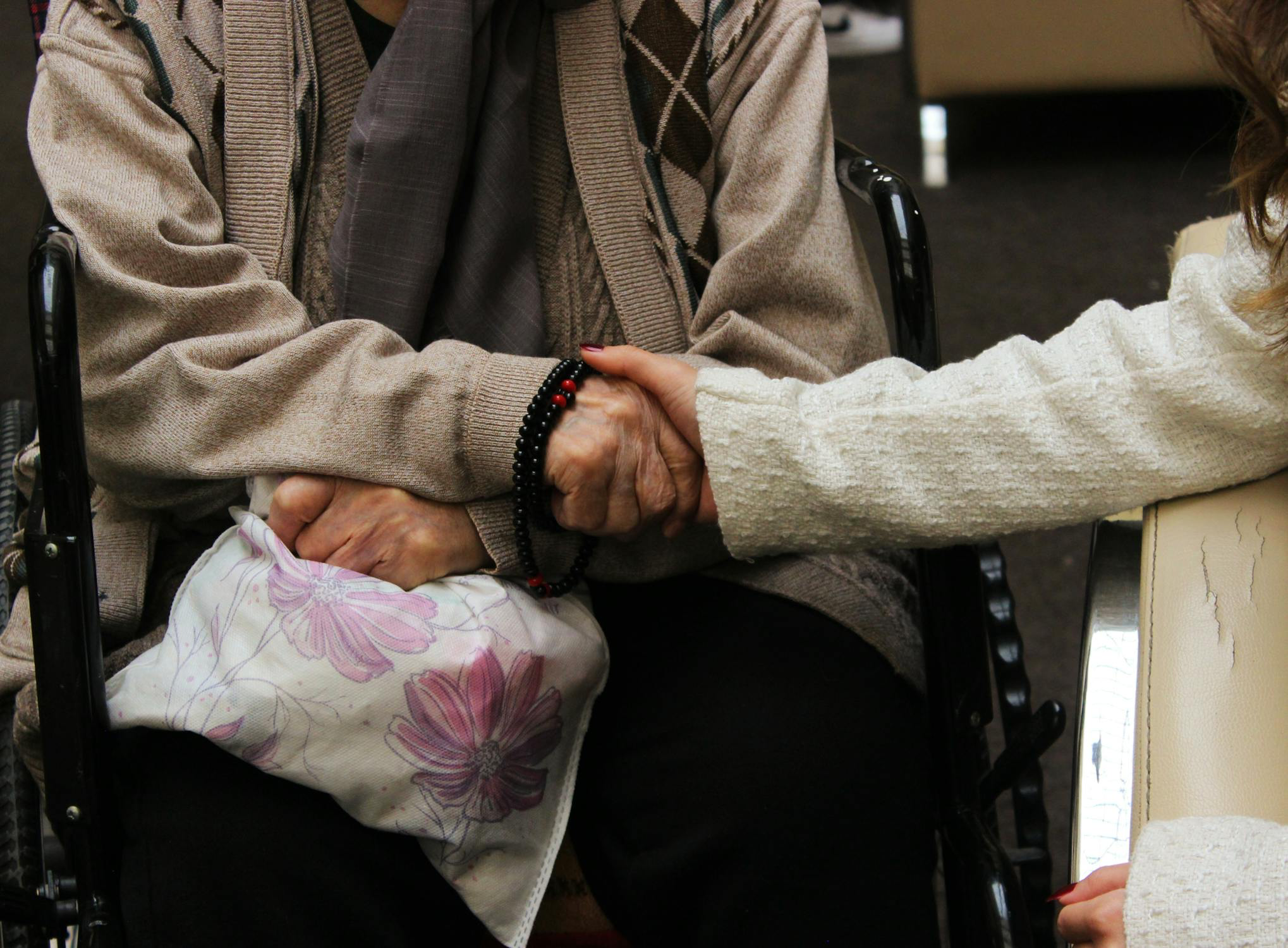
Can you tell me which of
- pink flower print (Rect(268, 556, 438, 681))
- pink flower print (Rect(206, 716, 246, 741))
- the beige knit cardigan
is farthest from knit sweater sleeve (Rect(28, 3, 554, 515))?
pink flower print (Rect(206, 716, 246, 741))

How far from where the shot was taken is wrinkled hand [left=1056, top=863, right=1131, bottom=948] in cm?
75

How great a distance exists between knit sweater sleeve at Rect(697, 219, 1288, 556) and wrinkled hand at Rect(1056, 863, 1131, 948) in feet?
0.96

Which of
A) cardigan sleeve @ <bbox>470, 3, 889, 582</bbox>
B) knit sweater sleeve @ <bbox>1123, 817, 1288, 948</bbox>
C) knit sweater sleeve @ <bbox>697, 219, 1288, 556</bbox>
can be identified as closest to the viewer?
knit sweater sleeve @ <bbox>1123, 817, 1288, 948</bbox>

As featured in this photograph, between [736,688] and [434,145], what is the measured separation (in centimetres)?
52

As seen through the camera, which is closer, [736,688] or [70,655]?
[70,655]

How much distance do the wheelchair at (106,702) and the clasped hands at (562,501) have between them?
0.55 feet

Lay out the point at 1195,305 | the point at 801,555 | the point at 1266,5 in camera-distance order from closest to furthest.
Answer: the point at 1266,5 < the point at 1195,305 < the point at 801,555

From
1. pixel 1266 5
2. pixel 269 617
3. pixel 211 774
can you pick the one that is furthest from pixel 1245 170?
pixel 211 774

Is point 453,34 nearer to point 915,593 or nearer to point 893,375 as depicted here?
point 893,375

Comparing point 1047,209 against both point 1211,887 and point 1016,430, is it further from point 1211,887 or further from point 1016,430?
point 1211,887

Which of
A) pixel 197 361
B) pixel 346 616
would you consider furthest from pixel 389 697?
pixel 197 361

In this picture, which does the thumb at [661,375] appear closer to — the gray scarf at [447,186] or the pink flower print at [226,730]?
the gray scarf at [447,186]

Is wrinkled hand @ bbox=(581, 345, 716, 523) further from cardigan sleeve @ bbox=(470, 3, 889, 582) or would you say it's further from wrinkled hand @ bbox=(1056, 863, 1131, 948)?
wrinkled hand @ bbox=(1056, 863, 1131, 948)

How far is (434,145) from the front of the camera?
112cm
